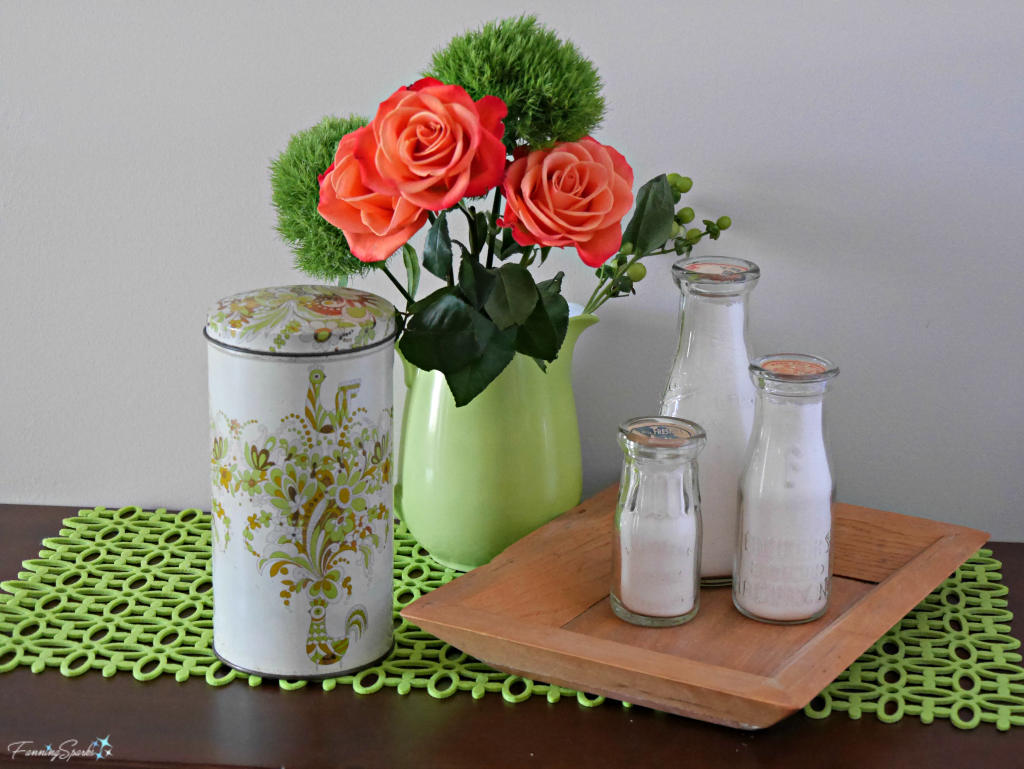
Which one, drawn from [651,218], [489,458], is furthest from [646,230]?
[489,458]

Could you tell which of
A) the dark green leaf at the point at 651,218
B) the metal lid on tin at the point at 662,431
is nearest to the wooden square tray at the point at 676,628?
the metal lid on tin at the point at 662,431

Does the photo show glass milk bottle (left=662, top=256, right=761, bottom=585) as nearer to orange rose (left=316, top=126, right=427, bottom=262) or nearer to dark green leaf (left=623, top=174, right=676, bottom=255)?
dark green leaf (left=623, top=174, right=676, bottom=255)

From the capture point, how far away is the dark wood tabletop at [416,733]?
60cm

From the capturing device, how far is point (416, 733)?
623 mm

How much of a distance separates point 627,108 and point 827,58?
0.17 m

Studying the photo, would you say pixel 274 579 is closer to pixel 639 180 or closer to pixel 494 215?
pixel 494 215

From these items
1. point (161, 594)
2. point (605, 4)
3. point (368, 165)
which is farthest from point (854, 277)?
point (161, 594)

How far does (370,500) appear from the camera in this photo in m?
0.67

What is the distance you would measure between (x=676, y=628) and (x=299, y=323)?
321mm

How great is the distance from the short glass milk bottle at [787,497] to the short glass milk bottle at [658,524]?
0.13 feet

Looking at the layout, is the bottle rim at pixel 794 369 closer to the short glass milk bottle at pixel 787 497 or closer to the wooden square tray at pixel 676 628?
the short glass milk bottle at pixel 787 497

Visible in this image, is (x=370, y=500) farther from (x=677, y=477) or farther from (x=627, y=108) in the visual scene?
(x=627, y=108)

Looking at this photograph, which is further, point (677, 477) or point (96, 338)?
point (96, 338)

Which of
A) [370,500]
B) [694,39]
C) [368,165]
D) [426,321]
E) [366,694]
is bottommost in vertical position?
[366,694]
